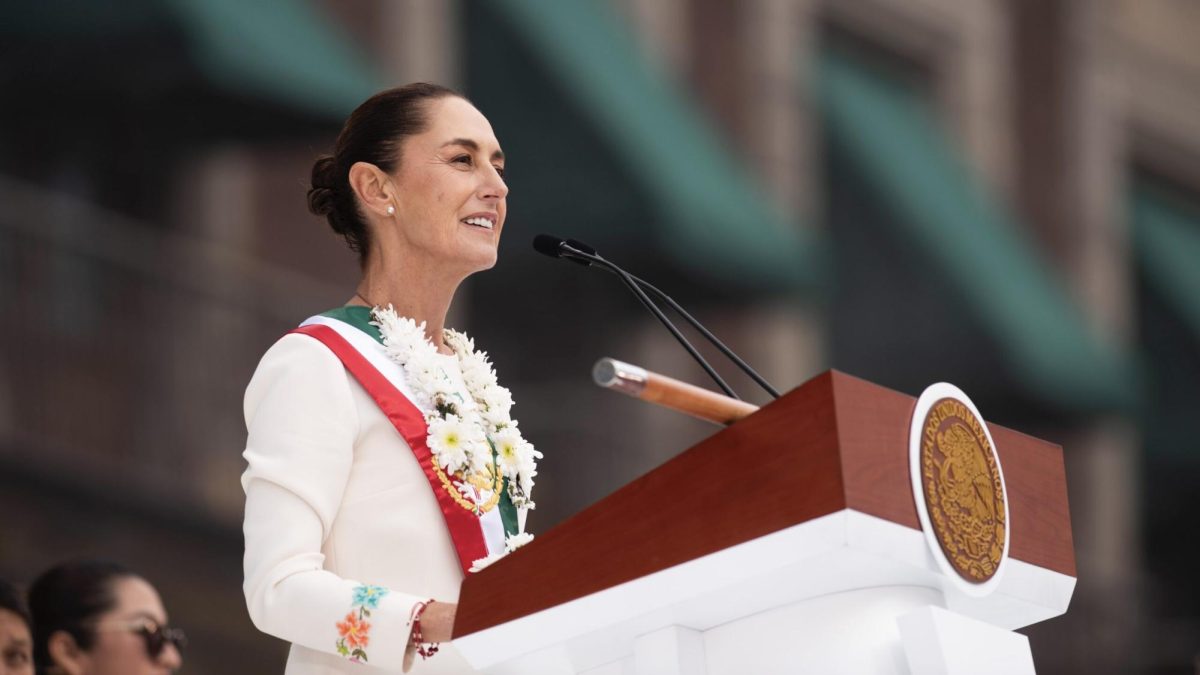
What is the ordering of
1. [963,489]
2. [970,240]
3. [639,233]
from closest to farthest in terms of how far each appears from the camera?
1. [963,489]
2. [639,233]
3. [970,240]

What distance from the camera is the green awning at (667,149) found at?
8.96 m

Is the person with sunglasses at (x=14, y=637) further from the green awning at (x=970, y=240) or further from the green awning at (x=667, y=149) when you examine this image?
the green awning at (x=970, y=240)

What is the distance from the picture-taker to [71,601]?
15.2 feet

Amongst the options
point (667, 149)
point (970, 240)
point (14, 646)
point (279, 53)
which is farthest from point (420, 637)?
point (970, 240)

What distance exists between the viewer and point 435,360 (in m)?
2.60

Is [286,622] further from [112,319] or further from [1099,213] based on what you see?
[1099,213]

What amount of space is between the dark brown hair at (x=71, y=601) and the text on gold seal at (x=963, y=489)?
2954 millimetres

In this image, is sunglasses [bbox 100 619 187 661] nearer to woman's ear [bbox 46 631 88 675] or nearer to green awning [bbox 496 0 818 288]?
woman's ear [bbox 46 631 88 675]

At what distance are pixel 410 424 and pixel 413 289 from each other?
28 centimetres

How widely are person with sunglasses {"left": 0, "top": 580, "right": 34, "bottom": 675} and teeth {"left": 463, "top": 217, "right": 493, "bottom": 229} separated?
6.83 ft

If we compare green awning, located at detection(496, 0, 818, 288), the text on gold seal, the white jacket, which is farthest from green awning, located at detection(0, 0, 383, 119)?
the text on gold seal

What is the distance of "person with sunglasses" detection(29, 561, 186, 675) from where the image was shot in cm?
456

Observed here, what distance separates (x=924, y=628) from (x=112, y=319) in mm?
5738

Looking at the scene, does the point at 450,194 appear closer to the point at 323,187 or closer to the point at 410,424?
the point at 323,187
